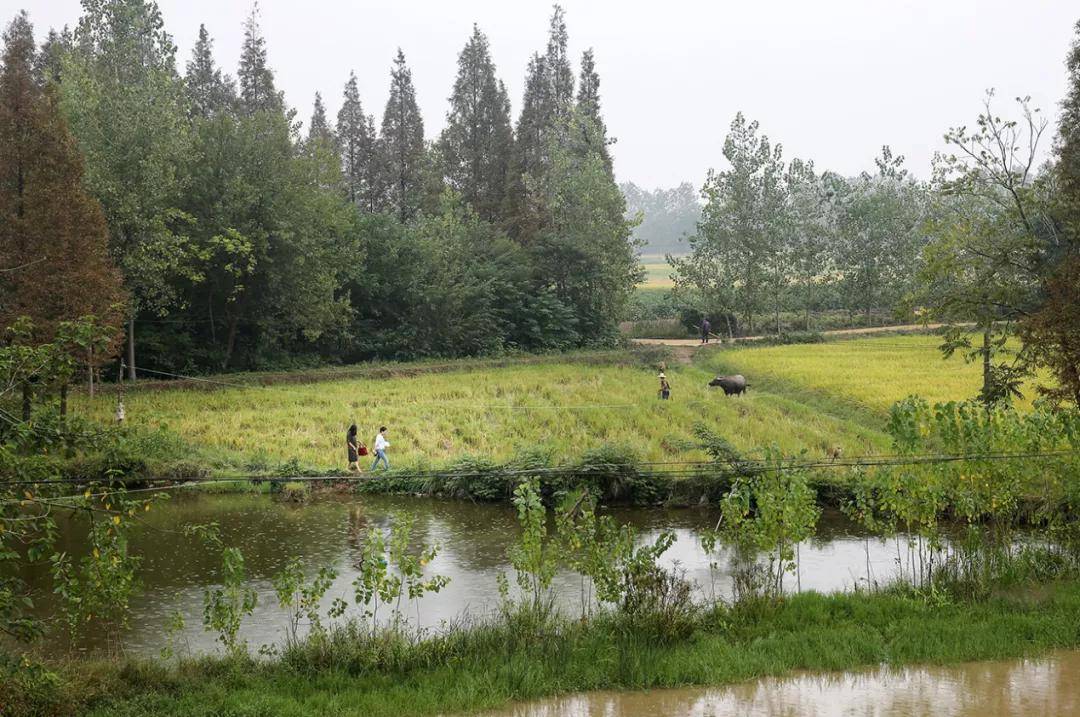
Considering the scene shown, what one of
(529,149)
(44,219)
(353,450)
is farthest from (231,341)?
(529,149)

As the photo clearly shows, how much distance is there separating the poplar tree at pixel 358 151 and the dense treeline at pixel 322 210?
0.22 m

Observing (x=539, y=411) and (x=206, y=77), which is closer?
(x=539, y=411)

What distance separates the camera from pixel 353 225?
43938 mm

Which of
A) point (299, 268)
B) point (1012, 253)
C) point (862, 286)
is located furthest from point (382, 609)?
point (862, 286)

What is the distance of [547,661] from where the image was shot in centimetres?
1156

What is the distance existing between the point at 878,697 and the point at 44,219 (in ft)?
77.6

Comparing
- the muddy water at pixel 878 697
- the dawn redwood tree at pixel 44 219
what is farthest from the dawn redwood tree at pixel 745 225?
the muddy water at pixel 878 697

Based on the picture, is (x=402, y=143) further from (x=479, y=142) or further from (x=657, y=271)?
(x=657, y=271)

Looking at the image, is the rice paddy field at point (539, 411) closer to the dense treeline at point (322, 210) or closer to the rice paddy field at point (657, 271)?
the dense treeline at point (322, 210)

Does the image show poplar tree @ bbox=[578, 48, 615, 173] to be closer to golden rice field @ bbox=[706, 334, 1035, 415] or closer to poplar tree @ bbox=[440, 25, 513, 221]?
poplar tree @ bbox=[440, 25, 513, 221]

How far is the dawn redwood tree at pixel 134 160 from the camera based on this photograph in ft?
107

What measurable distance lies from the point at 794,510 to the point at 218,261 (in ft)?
96.8

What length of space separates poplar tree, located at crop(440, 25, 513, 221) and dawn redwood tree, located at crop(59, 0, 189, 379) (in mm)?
21015

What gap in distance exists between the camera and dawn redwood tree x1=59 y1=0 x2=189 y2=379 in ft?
107
